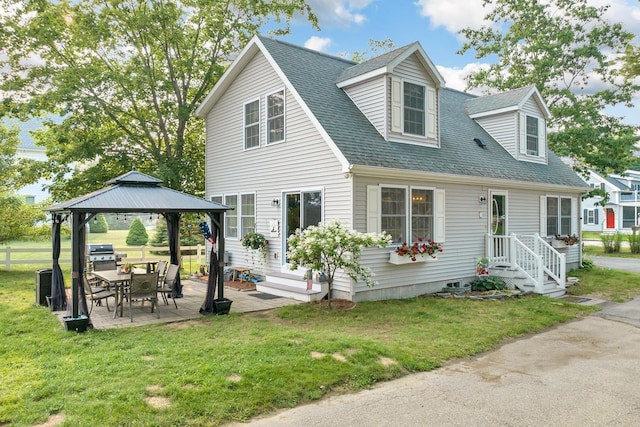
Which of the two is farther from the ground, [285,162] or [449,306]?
[285,162]

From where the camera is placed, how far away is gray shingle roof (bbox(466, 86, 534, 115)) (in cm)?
1414

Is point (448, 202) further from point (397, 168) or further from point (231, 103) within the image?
point (231, 103)

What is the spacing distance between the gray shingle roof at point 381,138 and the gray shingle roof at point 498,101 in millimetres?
617

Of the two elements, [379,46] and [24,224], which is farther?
[379,46]

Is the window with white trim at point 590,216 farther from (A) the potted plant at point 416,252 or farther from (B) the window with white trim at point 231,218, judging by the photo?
(B) the window with white trim at point 231,218

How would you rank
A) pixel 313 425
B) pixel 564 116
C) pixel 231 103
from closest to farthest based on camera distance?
pixel 313 425 → pixel 231 103 → pixel 564 116

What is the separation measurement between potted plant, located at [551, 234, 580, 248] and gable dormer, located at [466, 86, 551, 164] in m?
2.71

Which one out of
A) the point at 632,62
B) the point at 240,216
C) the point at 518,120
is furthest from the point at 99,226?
the point at 632,62

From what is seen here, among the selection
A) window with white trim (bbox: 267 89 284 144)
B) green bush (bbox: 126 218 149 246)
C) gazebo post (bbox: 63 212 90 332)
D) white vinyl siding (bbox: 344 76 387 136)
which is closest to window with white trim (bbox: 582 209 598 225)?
white vinyl siding (bbox: 344 76 387 136)

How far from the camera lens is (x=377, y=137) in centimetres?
1020

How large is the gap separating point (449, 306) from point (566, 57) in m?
17.4

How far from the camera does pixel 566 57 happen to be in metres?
20.5

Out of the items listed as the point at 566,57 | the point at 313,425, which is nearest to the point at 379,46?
the point at 566,57

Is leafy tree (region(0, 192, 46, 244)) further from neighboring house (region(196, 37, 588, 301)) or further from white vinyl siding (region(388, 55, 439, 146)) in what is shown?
white vinyl siding (region(388, 55, 439, 146))
